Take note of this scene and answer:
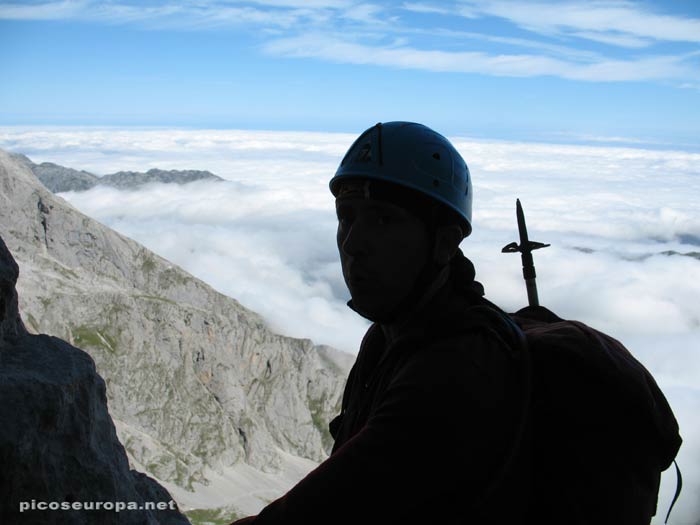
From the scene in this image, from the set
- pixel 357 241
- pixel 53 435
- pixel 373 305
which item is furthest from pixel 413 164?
pixel 53 435

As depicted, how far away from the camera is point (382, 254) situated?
13.0 ft

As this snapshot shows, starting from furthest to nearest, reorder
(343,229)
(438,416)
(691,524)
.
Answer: (691,524)
(343,229)
(438,416)

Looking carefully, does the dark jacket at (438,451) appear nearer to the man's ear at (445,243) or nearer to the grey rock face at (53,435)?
the man's ear at (445,243)

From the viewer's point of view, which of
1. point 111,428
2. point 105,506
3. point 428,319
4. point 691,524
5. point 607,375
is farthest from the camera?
point 691,524

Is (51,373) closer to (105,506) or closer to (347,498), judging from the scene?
(105,506)

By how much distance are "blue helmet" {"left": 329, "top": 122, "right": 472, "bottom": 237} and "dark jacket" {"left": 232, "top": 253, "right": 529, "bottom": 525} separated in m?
1.05

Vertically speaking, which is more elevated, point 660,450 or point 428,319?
point 428,319

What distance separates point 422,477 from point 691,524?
224438 mm

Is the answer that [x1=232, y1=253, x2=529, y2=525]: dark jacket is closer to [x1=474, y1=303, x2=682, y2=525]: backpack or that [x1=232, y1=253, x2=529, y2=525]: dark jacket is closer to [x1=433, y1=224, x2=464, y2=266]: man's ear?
[x1=474, y1=303, x2=682, y2=525]: backpack

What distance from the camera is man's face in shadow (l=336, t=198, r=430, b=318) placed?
13.0ft

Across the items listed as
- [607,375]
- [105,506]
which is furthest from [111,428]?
[607,375]

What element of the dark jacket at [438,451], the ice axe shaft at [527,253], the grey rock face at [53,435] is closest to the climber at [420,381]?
the dark jacket at [438,451]

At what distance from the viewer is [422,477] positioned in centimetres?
314

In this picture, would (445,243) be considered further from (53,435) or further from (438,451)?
(53,435)
